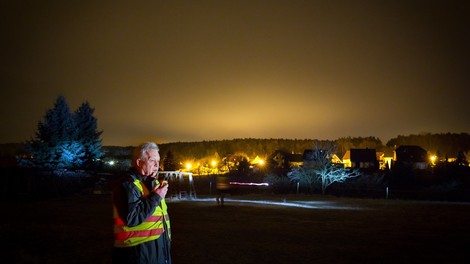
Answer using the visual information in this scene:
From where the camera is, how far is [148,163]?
4.05m

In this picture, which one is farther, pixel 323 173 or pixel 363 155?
pixel 363 155

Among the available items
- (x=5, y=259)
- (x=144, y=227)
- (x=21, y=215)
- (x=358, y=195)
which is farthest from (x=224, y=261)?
(x=358, y=195)

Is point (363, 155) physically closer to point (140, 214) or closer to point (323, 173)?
point (323, 173)

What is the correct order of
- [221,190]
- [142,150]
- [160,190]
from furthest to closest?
[221,190]
[142,150]
[160,190]

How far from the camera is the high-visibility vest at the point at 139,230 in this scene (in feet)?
12.6

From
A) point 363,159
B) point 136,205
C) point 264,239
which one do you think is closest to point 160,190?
point 136,205

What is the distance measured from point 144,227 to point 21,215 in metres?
18.5

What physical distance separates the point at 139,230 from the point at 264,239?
9.26m

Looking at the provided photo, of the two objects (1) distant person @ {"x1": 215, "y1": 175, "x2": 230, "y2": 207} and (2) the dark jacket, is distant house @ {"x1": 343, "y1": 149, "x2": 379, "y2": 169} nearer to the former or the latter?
(1) distant person @ {"x1": 215, "y1": 175, "x2": 230, "y2": 207}

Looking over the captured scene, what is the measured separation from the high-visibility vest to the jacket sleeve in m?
0.09

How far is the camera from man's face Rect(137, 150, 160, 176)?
404cm

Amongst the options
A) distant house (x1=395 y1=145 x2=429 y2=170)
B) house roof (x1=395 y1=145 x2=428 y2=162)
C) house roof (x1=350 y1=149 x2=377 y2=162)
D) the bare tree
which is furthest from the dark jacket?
house roof (x1=395 y1=145 x2=428 y2=162)

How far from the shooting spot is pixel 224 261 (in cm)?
950

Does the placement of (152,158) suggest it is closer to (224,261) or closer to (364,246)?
(224,261)
